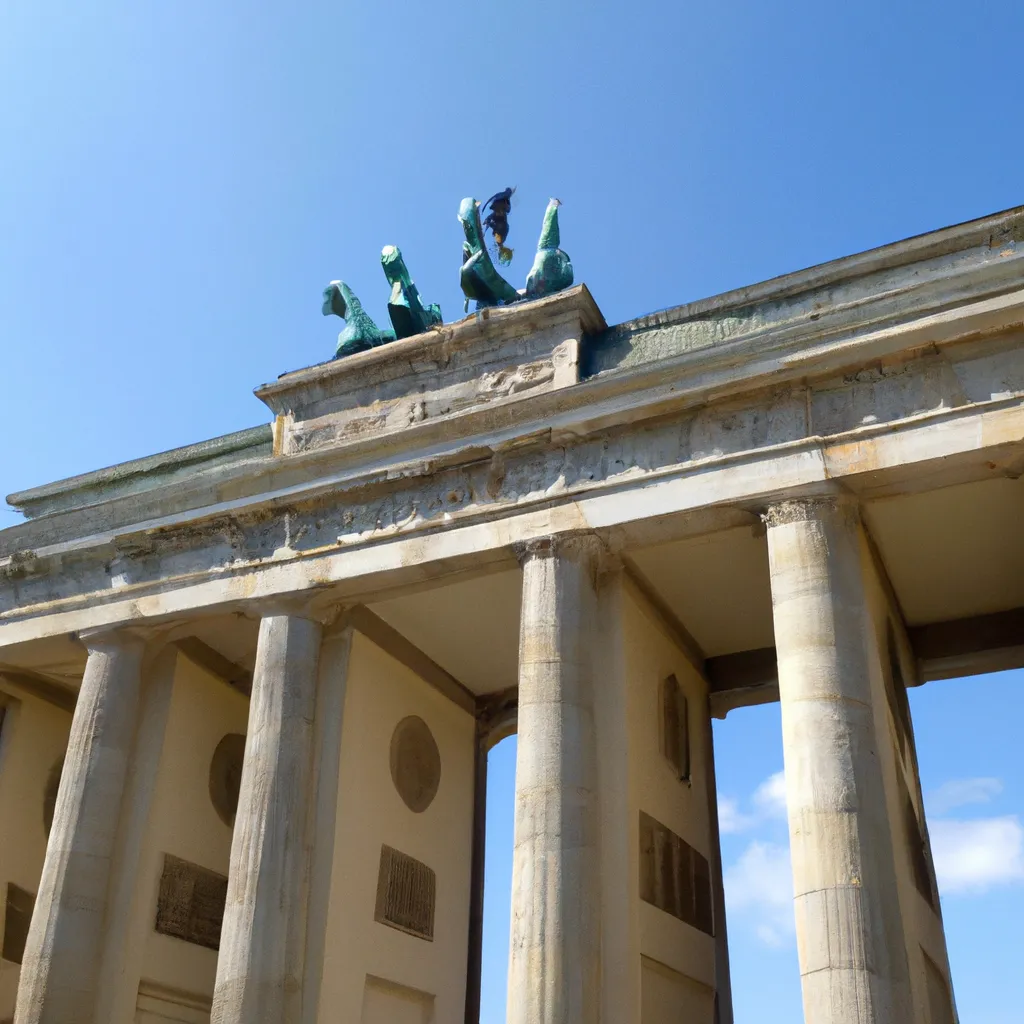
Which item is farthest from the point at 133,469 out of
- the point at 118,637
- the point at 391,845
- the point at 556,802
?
the point at 556,802

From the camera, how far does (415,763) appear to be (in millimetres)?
14633

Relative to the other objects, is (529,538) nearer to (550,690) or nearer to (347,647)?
(550,690)

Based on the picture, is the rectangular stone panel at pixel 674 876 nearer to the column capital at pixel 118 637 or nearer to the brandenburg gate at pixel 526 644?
the brandenburg gate at pixel 526 644

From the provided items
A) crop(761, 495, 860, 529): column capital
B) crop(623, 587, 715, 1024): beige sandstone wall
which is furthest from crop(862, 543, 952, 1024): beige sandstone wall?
crop(623, 587, 715, 1024): beige sandstone wall

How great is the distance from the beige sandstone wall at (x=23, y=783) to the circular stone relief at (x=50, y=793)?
5 centimetres

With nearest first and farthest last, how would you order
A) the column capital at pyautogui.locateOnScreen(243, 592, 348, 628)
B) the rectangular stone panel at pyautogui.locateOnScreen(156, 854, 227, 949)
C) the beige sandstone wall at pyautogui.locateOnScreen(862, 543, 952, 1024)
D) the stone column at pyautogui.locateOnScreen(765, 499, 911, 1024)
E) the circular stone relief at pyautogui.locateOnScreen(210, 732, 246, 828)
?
the stone column at pyautogui.locateOnScreen(765, 499, 911, 1024) < the beige sandstone wall at pyautogui.locateOnScreen(862, 543, 952, 1024) < the column capital at pyautogui.locateOnScreen(243, 592, 348, 628) < the rectangular stone panel at pyautogui.locateOnScreen(156, 854, 227, 949) < the circular stone relief at pyautogui.locateOnScreen(210, 732, 246, 828)

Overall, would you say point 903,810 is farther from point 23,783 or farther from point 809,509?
point 23,783

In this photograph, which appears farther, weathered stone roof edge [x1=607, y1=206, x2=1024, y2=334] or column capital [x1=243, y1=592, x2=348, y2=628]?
column capital [x1=243, y1=592, x2=348, y2=628]

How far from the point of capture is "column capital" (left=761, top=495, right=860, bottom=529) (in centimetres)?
1041

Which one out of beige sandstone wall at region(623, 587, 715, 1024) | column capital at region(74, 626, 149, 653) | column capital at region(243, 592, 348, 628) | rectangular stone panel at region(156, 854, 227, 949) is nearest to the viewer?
beige sandstone wall at region(623, 587, 715, 1024)

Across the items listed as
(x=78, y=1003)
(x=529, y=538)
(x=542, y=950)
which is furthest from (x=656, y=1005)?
(x=78, y=1003)

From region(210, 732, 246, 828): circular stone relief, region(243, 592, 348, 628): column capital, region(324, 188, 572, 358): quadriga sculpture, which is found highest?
region(324, 188, 572, 358): quadriga sculpture

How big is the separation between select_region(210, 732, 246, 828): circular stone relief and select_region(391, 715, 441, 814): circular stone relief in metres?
2.22

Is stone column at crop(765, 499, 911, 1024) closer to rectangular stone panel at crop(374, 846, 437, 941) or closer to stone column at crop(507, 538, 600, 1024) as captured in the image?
stone column at crop(507, 538, 600, 1024)
